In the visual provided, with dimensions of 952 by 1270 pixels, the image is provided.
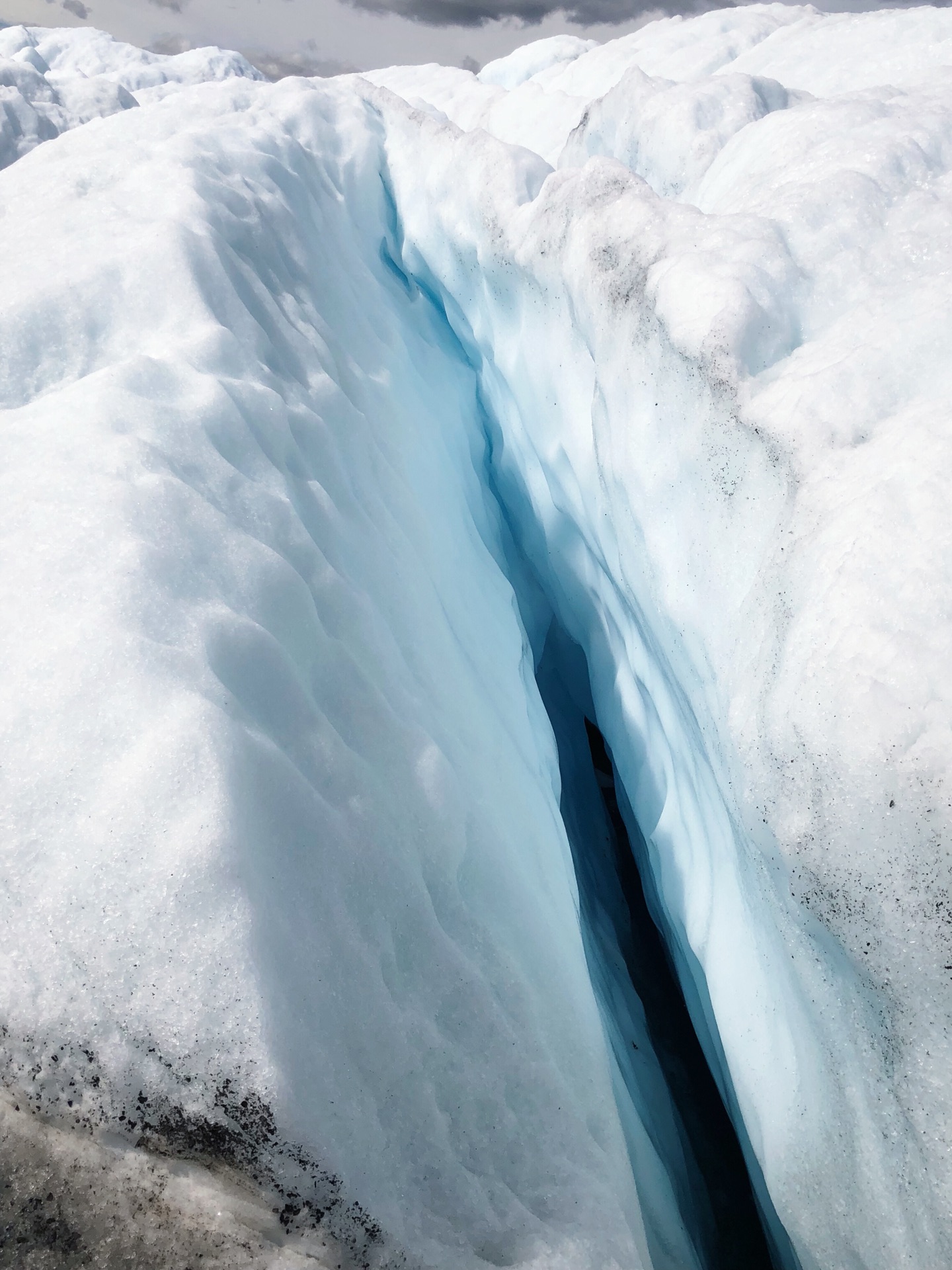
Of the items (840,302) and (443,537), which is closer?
(840,302)

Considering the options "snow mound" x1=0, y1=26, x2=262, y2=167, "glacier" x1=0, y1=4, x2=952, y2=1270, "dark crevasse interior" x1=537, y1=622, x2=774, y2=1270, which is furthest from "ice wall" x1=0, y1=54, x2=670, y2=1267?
"snow mound" x1=0, y1=26, x2=262, y2=167

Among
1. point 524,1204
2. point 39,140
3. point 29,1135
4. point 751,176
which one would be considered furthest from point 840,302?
point 39,140

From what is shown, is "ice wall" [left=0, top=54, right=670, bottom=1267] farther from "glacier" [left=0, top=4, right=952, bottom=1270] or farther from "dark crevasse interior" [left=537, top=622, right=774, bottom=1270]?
"dark crevasse interior" [left=537, top=622, right=774, bottom=1270]

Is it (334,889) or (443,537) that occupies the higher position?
(334,889)

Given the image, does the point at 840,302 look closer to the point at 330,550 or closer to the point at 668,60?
the point at 330,550

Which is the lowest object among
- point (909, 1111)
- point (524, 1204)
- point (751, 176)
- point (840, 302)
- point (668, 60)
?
point (524, 1204)

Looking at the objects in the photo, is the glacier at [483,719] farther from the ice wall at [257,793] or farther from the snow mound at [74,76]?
the snow mound at [74,76]
